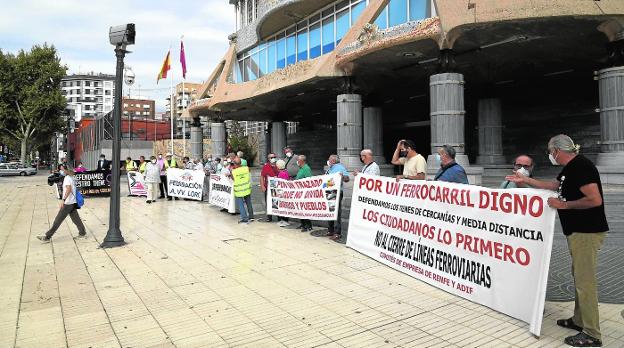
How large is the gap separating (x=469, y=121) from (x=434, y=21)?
11.9m

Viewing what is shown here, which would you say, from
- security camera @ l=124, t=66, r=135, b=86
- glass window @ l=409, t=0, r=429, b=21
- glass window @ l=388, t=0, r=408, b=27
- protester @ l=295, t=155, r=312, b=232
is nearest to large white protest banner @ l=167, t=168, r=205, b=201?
security camera @ l=124, t=66, r=135, b=86

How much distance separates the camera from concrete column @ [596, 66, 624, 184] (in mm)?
10945

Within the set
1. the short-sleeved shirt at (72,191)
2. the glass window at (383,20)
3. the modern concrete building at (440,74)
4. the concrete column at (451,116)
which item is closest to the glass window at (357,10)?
the modern concrete building at (440,74)

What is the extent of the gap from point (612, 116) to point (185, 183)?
47.0 feet

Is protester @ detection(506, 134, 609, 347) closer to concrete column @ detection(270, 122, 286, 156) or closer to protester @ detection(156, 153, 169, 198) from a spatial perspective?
protester @ detection(156, 153, 169, 198)

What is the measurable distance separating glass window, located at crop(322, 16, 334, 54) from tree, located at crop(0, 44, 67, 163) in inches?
1822

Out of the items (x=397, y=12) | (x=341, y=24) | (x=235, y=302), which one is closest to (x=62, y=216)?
(x=235, y=302)

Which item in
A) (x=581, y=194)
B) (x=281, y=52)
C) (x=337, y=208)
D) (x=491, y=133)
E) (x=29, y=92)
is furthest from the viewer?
(x=29, y=92)

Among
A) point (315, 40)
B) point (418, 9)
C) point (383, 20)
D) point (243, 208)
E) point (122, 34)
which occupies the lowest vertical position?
point (243, 208)

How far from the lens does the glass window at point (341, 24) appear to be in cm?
1822

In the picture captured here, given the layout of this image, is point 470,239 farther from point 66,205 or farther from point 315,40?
point 315,40

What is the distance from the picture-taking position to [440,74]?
42.2 feet

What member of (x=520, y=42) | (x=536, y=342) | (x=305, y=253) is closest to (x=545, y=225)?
(x=536, y=342)

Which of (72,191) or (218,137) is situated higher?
(218,137)
